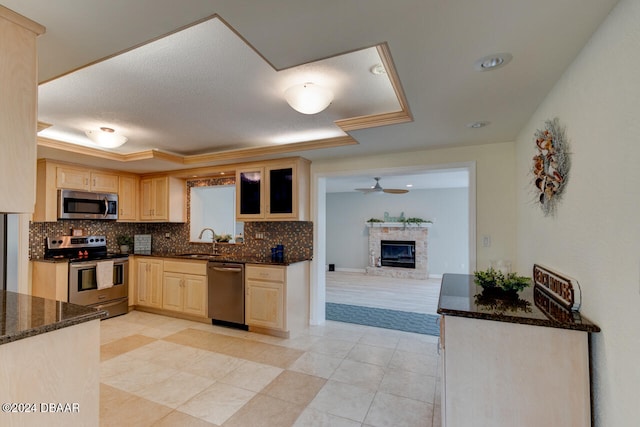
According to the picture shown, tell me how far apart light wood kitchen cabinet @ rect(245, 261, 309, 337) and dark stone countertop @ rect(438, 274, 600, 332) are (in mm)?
2061

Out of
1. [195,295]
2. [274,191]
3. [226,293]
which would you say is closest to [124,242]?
[195,295]

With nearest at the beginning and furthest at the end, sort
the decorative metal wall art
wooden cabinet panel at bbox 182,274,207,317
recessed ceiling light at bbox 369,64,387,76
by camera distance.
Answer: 1. the decorative metal wall art
2. recessed ceiling light at bbox 369,64,387,76
3. wooden cabinet panel at bbox 182,274,207,317

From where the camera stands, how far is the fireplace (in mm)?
8188

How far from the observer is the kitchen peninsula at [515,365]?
1442 mm

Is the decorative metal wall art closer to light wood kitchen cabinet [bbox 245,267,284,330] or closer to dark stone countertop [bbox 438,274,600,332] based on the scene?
dark stone countertop [bbox 438,274,600,332]

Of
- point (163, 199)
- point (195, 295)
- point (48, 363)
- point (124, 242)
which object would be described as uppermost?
point (163, 199)

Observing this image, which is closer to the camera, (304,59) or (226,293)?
(304,59)

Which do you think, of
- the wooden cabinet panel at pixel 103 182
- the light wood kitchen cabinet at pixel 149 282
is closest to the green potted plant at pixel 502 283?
the light wood kitchen cabinet at pixel 149 282

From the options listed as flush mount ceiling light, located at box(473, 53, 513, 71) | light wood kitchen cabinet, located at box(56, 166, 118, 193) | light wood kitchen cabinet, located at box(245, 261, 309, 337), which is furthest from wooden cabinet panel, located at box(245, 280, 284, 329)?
flush mount ceiling light, located at box(473, 53, 513, 71)

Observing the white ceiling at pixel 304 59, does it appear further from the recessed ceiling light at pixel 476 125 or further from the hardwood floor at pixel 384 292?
the hardwood floor at pixel 384 292

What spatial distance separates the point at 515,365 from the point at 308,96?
2005 mm

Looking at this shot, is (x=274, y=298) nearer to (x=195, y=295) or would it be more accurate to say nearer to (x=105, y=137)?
(x=195, y=295)

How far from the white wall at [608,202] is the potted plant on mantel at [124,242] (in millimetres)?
5692

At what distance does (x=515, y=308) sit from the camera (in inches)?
67.2
